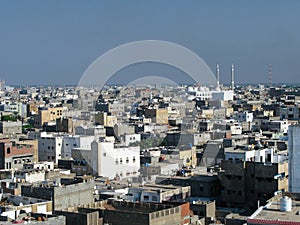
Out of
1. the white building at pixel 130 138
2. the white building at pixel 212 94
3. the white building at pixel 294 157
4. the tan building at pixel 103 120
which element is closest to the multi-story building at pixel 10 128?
the tan building at pixel 103 120

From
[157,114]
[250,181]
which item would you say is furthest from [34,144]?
[157,114]

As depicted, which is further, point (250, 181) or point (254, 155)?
point (254, 155)

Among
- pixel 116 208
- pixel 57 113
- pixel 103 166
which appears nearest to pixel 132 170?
pixel 103 166

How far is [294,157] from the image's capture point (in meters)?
16.8

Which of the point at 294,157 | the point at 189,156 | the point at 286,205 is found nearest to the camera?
the point at 286,205

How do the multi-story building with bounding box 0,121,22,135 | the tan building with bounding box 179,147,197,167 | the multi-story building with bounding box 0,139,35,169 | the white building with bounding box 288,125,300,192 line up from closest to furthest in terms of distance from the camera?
the white building with bounding box 288,125,300,192, the multi-story building with bounding box 0,139,35,169, the tan building with bounding box 179,147,197,167, the multi-story building with bounding box 0,121,22,135

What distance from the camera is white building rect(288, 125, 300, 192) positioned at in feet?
54.9

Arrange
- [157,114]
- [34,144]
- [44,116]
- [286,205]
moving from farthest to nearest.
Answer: [157,114]
[44,116]
[34,144]
[286,205]

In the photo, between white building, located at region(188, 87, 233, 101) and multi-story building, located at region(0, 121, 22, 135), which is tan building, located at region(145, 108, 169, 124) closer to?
multi-story building, located at region(0, 121, 22, 135)

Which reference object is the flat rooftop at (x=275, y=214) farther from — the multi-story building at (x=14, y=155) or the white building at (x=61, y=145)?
the white building at (x=61, y=145)

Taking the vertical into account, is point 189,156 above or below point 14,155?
below

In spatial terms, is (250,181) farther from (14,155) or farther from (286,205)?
(14,155)

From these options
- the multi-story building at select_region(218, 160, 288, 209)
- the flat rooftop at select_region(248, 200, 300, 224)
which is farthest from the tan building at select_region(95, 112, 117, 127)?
the flat rooftop at select_region(248, 200, 300, 224)

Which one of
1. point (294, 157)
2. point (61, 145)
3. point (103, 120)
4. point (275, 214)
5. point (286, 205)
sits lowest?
point (275, 214)
